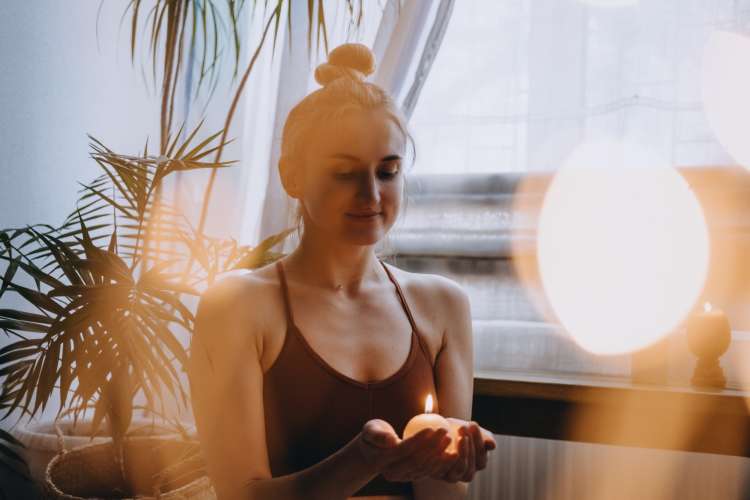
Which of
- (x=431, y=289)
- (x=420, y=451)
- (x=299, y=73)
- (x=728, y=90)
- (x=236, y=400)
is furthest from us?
(x=299, y=73)

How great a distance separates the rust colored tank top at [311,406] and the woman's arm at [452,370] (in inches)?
4.5

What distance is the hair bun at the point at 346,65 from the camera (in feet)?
3.90

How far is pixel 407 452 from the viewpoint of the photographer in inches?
33.5

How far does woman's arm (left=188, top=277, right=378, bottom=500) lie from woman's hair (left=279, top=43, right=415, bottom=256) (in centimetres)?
25

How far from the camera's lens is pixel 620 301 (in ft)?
6.58

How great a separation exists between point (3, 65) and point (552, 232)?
1.60 metres

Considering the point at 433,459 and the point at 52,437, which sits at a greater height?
the point at 433,459

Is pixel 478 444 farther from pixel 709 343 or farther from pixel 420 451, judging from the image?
pixel 709 343

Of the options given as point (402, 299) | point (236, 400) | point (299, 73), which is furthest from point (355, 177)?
point (299, 73)

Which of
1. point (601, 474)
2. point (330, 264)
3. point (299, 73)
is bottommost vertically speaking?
Result: point (601, 474)

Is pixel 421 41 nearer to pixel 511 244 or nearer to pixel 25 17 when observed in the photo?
pixel 511 244

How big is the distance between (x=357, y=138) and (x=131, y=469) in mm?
1110

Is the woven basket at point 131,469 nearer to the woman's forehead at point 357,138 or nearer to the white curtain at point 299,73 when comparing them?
the white curtain at point 299,73

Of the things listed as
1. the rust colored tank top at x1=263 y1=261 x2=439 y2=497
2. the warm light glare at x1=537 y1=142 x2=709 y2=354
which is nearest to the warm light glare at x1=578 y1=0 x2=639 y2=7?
the warm light glare at x1=537 y1=142 x2=709 y2=354
